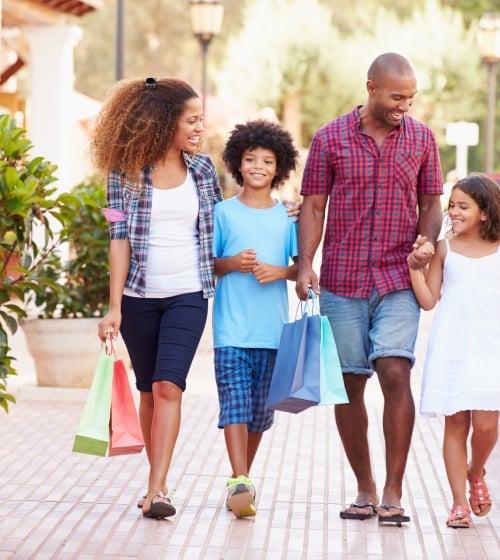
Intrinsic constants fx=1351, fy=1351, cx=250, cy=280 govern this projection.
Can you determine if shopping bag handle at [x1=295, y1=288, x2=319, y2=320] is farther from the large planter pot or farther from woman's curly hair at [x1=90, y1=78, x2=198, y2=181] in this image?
the large planter pot

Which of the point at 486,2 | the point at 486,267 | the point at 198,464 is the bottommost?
the point at 198,464

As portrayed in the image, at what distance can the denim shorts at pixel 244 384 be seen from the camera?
19.1ft

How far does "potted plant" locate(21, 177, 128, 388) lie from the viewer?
30.9 ft

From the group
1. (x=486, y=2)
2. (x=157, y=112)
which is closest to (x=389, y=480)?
(x=157, y=112)

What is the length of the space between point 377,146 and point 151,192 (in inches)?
38.7

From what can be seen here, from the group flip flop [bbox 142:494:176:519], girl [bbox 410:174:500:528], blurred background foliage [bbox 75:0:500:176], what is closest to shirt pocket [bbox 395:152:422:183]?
girl [bbox 410:174:500:528]

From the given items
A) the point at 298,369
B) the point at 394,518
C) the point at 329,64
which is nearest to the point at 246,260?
the point at 298,369

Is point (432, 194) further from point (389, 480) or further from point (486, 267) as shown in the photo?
point (389, 480)

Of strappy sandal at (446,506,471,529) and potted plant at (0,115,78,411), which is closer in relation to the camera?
strappy sandal at (446,506,471,529)

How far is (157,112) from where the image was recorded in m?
5.88

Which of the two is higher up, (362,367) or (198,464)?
(362,367)

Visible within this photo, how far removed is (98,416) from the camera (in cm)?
554

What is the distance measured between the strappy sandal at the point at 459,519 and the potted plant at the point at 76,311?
4.28 meters

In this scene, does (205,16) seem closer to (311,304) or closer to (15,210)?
(15,210)
